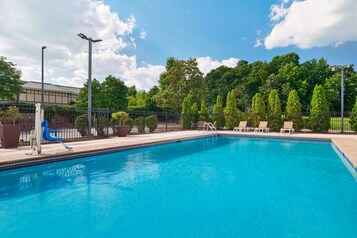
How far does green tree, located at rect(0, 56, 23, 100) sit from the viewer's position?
21234mm

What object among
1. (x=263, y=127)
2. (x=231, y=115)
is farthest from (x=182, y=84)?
(x=263, y=127)

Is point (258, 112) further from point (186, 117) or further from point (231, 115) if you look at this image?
point (186, 117)

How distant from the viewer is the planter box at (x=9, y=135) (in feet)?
25.8

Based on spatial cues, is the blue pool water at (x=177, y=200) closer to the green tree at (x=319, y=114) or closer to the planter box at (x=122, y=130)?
the planter box at (x=122, y=130)

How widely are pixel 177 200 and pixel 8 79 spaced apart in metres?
23.7

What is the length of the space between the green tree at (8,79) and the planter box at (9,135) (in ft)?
55.6

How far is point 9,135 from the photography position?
7.93 m

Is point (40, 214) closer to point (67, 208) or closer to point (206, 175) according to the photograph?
point (67, 208)

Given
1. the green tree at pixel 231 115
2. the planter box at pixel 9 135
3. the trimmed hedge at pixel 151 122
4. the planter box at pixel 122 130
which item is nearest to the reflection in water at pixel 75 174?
the planter box at pixel 9 135

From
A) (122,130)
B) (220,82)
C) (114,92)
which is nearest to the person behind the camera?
(122,130)

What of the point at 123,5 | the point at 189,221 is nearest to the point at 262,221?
the point at 189,221

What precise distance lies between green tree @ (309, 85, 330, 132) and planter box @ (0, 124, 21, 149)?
16715 mm

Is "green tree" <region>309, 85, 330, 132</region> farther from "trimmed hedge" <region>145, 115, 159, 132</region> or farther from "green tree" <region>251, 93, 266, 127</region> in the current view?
"trimmed hedge" <region>145, 115, 159, 132</region>

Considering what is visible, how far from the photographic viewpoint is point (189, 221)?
10.9 feet
